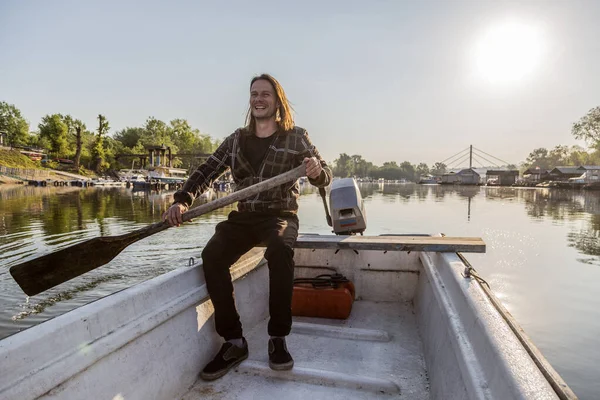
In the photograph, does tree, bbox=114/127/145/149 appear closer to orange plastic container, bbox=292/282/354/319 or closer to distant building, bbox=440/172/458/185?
distant building, bbox=440/172/458/185

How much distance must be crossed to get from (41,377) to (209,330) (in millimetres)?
1194

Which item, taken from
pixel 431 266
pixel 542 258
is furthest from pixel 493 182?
pixel 431 266

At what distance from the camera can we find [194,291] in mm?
2318

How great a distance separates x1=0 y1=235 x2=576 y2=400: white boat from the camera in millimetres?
1337

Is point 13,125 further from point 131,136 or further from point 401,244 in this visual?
point 401,244

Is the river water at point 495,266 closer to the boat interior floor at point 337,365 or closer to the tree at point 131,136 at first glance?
the boat interior floor at point 337,365

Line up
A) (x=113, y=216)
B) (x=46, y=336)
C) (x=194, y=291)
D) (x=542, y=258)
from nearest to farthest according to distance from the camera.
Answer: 1. (x=46, y=336)
2. (x=194, y=291)
3. (x=542, y=258)
4. (x=113, y=216)

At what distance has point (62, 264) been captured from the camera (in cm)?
238

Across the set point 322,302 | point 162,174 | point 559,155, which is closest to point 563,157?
point 559,155

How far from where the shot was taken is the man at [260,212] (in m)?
2.34

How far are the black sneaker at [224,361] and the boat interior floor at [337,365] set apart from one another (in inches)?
1.5

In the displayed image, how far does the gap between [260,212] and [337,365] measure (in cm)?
123

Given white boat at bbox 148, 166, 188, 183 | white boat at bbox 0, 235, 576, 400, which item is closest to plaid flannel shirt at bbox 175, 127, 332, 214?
white boat at bbox 0, 235, 576, 400

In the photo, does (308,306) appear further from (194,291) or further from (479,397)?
(479,397)
